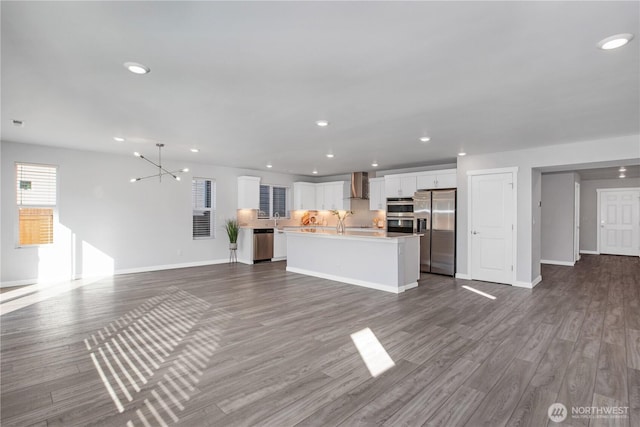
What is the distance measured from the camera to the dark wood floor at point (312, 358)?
222cm

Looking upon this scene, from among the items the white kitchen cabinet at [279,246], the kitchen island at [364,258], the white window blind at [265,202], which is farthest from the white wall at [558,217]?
the white window blind at [265,202]

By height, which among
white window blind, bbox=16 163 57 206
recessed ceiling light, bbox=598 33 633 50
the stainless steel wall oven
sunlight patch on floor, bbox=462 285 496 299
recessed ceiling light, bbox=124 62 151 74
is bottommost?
sunlight patch on floor, bbox=462 285 496 299

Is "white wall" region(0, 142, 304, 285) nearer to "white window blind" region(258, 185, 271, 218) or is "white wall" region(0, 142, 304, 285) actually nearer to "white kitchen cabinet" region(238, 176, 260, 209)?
"white kitchen cabinet" region(238, 176, 260, 209)

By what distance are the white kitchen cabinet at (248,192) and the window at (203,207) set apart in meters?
0.69

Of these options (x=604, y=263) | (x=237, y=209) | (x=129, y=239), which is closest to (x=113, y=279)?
(x=129, y=239)

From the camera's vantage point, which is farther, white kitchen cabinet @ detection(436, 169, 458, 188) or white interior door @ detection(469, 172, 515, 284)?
white kitchen cabinet @ detection(436, 169, 458, 188)

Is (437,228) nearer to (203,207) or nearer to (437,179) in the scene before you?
(437,179)

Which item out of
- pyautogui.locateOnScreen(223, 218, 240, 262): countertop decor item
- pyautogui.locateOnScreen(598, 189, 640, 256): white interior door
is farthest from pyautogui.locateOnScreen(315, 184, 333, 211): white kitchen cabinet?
pyautogui.locateOnScreen(598, 189, 640, 256): white interior door

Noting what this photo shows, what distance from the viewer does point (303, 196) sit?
10133mm

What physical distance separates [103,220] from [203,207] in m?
2.21

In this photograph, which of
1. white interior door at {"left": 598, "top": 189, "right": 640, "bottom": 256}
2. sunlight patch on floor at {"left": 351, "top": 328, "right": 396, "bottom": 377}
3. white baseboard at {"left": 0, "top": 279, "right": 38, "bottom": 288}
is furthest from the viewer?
white interior door at {"left": 598, "top": 189, "right": 640, "bottom": 256}

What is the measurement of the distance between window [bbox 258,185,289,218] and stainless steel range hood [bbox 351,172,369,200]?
6.89ft

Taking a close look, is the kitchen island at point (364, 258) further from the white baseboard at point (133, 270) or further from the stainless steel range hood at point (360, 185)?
the stainless steel range hood at point (360, 185)

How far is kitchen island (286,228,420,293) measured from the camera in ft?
18.2
